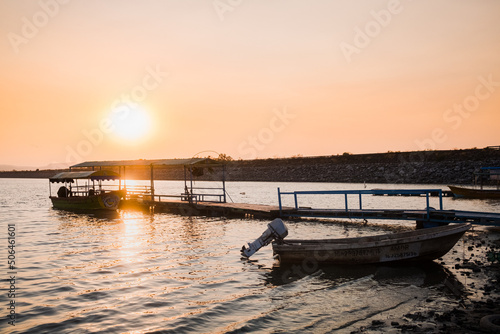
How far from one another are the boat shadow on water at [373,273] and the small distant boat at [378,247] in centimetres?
25

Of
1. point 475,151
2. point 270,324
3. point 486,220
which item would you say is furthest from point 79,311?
point 475,151

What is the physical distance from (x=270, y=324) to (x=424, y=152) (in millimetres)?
75057

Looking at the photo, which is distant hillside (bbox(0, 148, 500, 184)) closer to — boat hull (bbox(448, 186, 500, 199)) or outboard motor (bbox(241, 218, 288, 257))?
boat hull (bbox(448, 186, 500, 199))

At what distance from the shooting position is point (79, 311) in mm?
10680

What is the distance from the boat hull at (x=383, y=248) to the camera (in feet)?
44.9

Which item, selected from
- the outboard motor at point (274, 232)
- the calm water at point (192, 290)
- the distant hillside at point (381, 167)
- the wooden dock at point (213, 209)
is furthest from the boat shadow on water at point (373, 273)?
the distant hillside at point (381, 167)

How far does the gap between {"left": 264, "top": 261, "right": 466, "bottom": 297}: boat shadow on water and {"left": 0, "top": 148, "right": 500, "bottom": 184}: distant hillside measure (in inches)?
1589

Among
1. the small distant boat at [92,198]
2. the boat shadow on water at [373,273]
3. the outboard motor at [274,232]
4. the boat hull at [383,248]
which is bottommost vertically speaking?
the boat shadow on water at [373,273]

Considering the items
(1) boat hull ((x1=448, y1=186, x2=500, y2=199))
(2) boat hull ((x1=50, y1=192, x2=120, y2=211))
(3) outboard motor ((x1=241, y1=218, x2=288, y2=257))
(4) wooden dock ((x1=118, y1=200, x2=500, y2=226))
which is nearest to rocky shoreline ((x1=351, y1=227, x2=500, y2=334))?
(4) wooden dock ((x1=118, y1=200, x2=500, y2=226))

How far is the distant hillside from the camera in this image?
6588 cm

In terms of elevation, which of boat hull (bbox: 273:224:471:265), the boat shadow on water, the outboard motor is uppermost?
the outboard motor

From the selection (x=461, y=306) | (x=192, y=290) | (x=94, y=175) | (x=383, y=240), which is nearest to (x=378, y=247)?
(x=383, y=240)

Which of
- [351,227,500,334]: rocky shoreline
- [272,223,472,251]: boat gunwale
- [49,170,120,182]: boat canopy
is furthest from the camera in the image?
[49,170,120,182]: boat canopy

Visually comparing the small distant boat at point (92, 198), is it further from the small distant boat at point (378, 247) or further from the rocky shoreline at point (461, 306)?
the rocky shoreline at point (461, 306)
